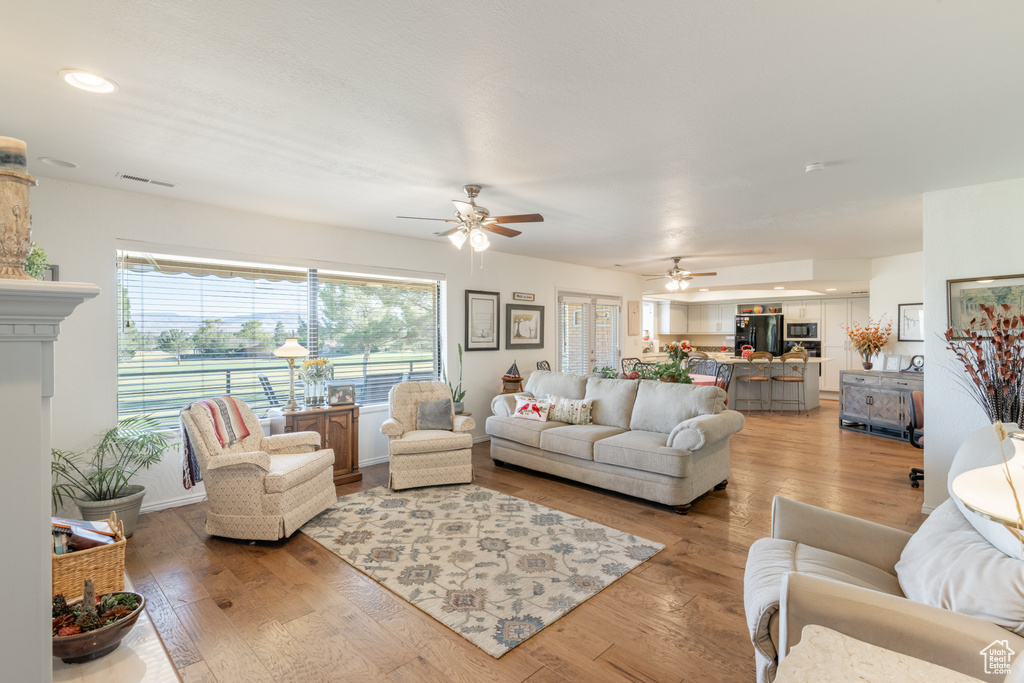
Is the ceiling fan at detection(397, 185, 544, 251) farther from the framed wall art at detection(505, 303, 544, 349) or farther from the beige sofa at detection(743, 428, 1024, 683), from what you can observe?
the framed wall art at detection(505, 303, 544, 349)

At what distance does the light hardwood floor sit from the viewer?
207cm

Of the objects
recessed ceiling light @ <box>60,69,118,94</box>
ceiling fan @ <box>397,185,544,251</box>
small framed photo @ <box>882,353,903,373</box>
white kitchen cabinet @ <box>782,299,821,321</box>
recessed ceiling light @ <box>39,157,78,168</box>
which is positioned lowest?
small framed photo @ <box>882,353,903,373</box>

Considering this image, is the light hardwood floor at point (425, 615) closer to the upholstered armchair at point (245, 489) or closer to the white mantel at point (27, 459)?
the upholstered armchair at point (245, 489)

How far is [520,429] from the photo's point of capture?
16.3ft

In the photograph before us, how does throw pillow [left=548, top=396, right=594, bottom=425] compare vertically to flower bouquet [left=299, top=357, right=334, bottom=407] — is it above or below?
below

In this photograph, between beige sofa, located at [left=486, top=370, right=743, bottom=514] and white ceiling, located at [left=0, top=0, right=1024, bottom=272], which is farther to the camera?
beige sofa, located at [left=486, top=370, right=743, bottom=514]

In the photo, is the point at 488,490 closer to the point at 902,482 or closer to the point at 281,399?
the point at 281,399

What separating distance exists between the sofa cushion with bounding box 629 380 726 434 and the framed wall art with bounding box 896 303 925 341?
4.44 m

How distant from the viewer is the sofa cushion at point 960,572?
1.27 m

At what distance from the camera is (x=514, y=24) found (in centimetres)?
172

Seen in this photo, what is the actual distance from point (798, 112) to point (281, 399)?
15.7ft

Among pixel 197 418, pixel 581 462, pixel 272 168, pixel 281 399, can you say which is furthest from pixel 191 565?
pixel 581 462

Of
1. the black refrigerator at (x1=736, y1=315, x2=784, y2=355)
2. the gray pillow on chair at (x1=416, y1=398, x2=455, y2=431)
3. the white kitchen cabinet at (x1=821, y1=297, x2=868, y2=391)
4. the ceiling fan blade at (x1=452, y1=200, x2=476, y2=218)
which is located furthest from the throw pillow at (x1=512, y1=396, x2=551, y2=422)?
the white kitchen cabinet at (x1=821, y1=297, x2=868, y2=391)

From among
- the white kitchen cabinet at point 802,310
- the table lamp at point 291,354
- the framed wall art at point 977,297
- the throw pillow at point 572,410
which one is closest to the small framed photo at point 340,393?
the table lamp at point 291,354
